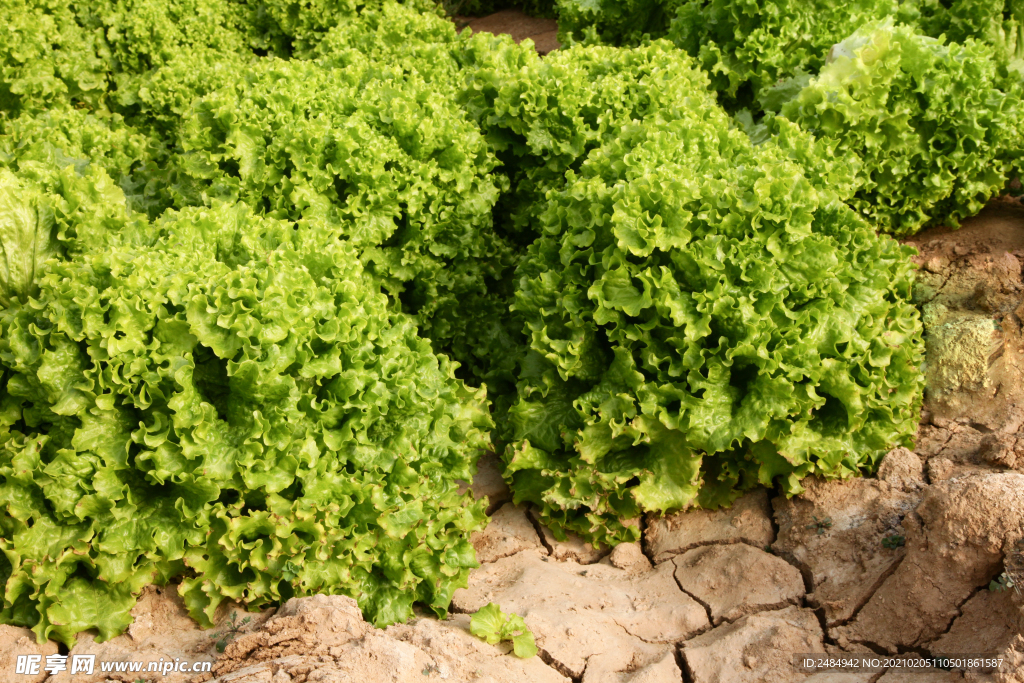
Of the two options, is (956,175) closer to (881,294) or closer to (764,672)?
(881,294)

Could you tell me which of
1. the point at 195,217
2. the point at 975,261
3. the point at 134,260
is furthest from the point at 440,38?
the point at 975,261

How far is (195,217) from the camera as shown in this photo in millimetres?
4176

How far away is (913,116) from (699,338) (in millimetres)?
2352

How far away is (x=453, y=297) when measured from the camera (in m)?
5.19

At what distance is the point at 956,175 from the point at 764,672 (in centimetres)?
341

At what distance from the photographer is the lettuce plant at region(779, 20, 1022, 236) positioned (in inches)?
202

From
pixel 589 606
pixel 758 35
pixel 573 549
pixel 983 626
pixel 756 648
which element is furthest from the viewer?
pixel 758 35

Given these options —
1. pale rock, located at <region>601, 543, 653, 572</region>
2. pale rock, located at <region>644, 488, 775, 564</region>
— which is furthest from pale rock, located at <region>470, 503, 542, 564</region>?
pale rock, located at <region>644, 488, 775, 564</region>

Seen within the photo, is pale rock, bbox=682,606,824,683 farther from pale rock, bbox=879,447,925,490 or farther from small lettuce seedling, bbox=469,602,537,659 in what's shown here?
pale rock, bbox=879,447,925,490

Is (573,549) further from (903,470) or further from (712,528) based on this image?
(903,470)

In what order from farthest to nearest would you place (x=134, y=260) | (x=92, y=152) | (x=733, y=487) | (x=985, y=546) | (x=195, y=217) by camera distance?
(x=92, y=152) → (x=733, y=487) → (x=195, y=217) → (x=134, y=260) → (x=985, y=546)

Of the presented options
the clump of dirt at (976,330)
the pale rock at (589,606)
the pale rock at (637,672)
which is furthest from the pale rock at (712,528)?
the clump of dirt at (976,330)

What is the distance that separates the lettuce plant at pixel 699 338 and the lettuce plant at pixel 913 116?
2.50 ft

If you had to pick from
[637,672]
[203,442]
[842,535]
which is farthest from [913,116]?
[203,442]
